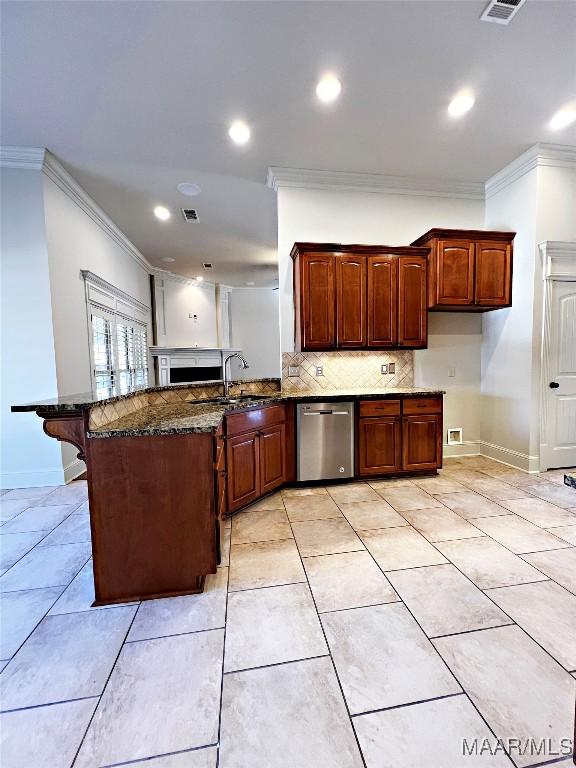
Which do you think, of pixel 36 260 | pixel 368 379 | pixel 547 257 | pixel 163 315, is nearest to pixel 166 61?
pixel 36 260

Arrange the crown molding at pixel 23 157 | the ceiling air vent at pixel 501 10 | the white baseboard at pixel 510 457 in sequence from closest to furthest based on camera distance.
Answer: the ceiling air vent at pixel 501 10 < the crown molding at pixel 23 157 < the white baseboard at pixel 510 457

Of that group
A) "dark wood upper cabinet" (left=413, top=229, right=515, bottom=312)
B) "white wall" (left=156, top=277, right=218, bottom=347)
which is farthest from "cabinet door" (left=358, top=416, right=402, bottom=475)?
"white wall" (left=156, top=277, right=218, bottom=347)

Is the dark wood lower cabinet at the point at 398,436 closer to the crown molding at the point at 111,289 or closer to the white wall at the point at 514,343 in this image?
the white wall at the point at 514,343

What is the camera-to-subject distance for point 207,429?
1.75 meters

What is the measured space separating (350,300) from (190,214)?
8.63ft

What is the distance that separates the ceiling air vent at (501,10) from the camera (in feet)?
6.26

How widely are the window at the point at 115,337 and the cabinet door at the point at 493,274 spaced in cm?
397

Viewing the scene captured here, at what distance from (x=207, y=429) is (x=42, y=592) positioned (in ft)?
4.36

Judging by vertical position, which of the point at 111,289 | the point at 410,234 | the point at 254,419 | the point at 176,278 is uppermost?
the point at 176,278

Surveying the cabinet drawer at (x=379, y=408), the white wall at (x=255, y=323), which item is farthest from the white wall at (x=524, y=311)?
the white wall at (x=255, y=323)

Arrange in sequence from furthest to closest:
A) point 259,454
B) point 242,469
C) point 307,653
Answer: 1. point 259,454
2. point 242,469
3. point 307,653

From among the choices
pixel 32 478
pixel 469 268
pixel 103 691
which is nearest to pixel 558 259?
pixel 469 268

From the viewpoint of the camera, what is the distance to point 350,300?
3422 mm

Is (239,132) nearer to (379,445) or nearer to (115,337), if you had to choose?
(379,445)
